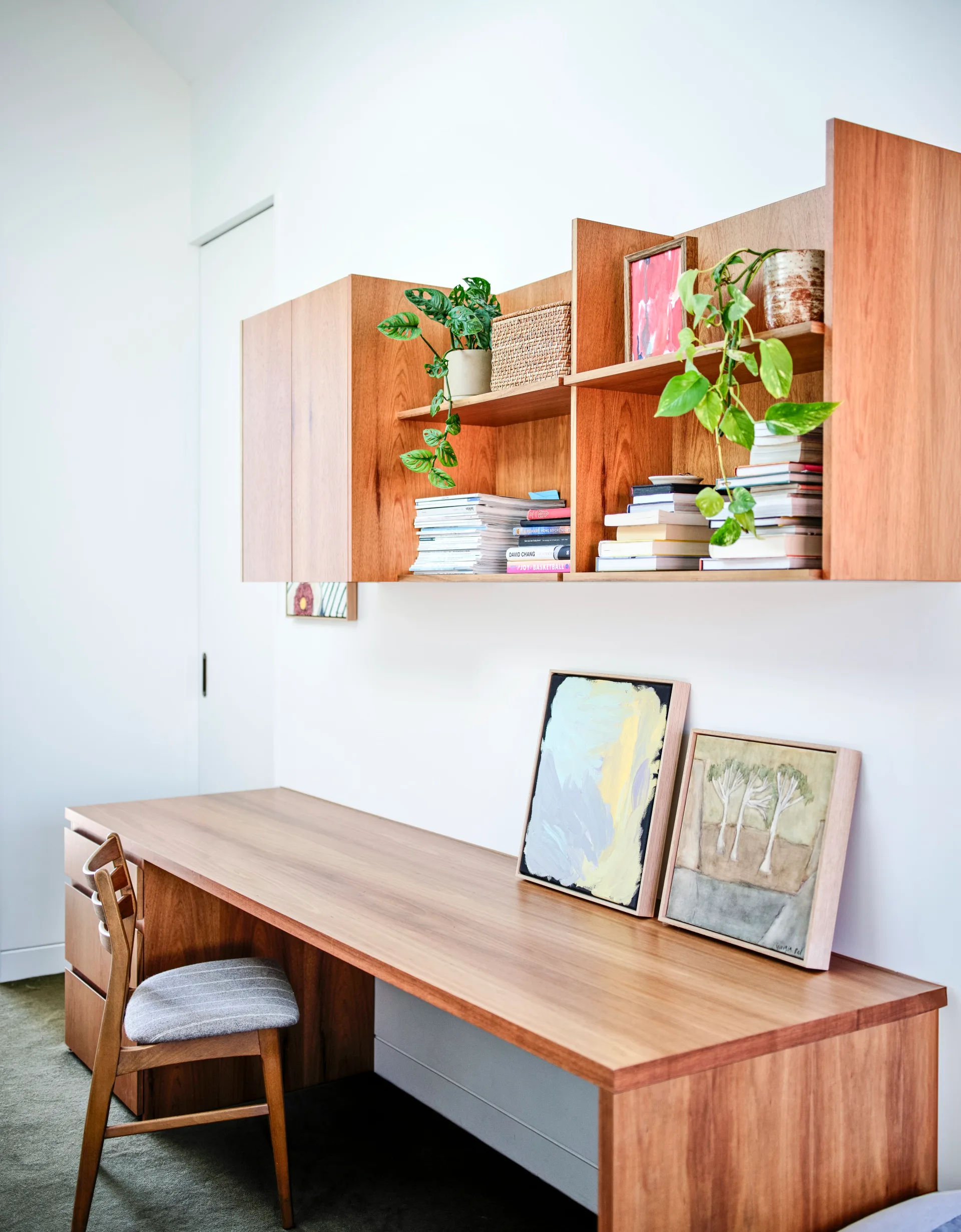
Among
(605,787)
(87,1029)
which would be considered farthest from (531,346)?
(87,1029)

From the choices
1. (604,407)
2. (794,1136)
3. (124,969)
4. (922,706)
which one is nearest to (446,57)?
(604,407)

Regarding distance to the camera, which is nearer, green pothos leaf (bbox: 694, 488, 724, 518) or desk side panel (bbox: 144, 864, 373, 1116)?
green pothos leaf (bbox: 694, 488, 724, 518)

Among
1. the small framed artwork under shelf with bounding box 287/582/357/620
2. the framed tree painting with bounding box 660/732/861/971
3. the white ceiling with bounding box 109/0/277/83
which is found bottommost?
the framed tree painting with bounding box 660/732/861/971

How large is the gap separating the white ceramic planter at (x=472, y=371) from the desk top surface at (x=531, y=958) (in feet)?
3.55

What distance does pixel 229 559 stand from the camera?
4320 mm

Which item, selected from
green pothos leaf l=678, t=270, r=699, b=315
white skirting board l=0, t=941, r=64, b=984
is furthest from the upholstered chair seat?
white skirting board l=0, t=941, r=64, b=984

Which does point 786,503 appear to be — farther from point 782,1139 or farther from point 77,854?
point 77,854

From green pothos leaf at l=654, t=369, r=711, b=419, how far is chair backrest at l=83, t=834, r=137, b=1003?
147 cm

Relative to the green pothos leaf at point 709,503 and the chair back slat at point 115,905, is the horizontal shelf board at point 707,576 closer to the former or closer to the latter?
the green pothos leaf at point 709,503

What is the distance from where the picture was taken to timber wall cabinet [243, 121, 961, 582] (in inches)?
65.5

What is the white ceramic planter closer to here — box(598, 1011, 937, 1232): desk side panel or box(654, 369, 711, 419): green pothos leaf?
box(654, 369, 711, 419): green pothos leaf

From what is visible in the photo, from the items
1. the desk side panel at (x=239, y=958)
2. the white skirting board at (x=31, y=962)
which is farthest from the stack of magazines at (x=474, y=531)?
the white skirting board at (x=31, y=962)

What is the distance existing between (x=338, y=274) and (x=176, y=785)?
2179 mm

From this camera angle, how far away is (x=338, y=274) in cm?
347
